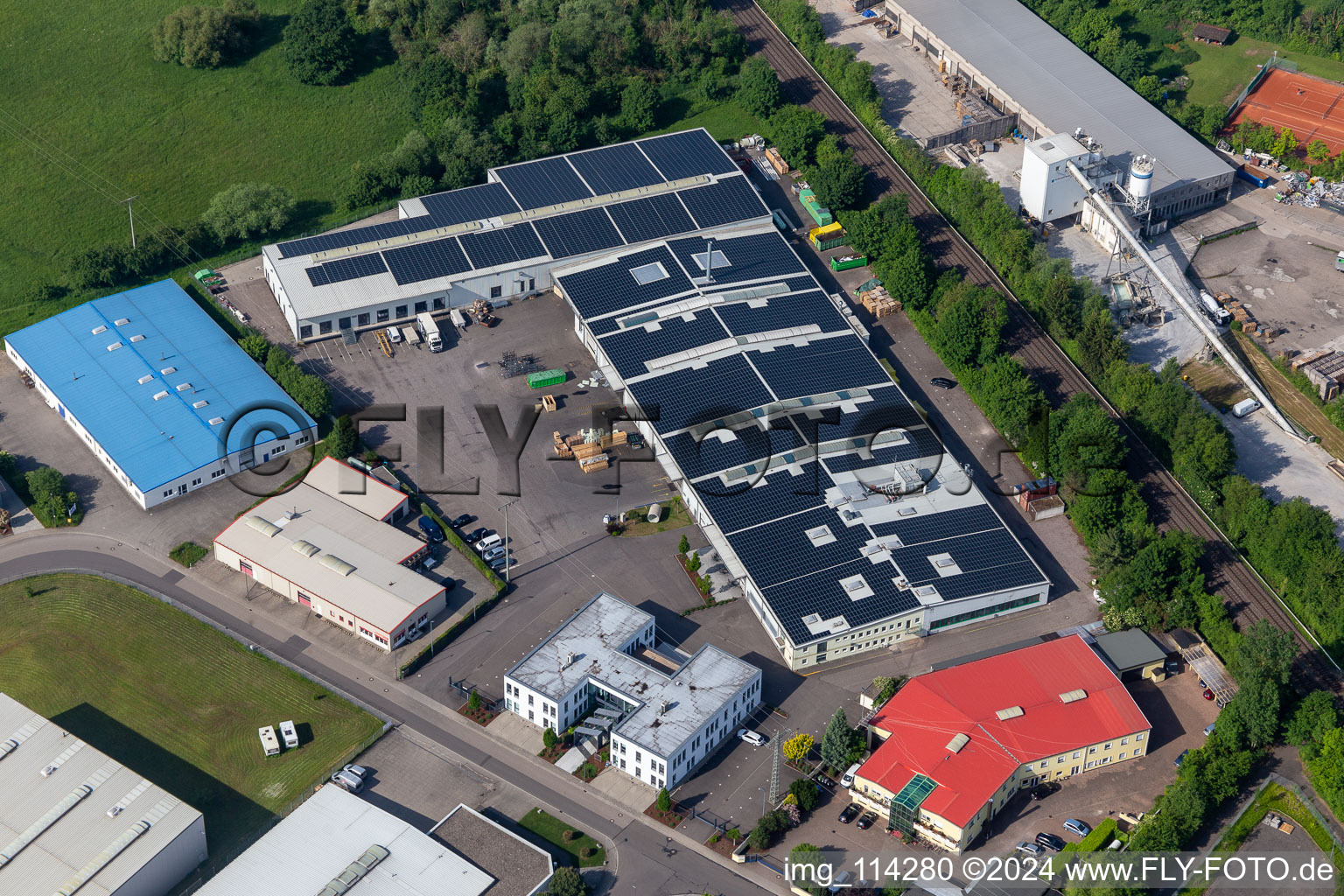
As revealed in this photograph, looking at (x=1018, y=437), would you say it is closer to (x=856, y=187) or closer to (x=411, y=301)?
(x=856, y=187)

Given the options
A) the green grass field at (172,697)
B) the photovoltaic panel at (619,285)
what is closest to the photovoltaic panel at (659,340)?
the photovoltaic panel at (619,285)

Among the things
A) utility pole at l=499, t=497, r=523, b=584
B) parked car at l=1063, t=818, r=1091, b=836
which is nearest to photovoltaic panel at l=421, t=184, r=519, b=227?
utility pole at l=499, t=497, r=523, b=584

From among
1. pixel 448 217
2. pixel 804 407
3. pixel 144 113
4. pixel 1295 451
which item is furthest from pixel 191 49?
pixel 1295 451

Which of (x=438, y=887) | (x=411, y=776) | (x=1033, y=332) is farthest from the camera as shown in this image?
(x=1033, y=332)

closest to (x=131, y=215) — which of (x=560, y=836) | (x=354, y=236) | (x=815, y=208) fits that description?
(x=354, y=236)

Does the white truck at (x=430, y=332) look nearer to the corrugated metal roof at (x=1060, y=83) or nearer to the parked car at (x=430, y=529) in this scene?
the parked car at (x=430, y=529)

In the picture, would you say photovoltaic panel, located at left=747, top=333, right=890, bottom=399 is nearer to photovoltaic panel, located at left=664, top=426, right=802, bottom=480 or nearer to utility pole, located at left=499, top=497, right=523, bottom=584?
photovoltaic panel, located at left=664, top=426, right=802, bottom=480

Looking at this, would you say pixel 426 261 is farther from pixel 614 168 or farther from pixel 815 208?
pixel 815 208
